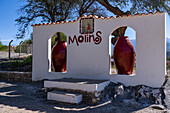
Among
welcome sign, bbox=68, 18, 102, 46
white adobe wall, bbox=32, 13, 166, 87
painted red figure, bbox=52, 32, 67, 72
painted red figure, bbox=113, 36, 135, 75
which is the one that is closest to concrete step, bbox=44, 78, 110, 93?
painted red figure, bbox=113, 36, 135, 75

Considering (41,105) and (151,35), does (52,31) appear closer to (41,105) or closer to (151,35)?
(41,105)

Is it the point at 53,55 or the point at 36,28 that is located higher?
the point at 36,28

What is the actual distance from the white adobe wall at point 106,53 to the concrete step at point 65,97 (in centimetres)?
159

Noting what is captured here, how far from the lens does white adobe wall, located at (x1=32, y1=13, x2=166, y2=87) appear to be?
542 cm

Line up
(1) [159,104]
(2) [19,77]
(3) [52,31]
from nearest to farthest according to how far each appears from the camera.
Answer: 1. (1) [159,104]
2. (3) [52,31]
3. (2) [19,77]

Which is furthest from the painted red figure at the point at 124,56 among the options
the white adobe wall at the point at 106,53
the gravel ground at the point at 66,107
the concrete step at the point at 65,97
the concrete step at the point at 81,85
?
the concrete step at the point at 65,97

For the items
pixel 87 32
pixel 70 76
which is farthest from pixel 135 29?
pixel 70 76

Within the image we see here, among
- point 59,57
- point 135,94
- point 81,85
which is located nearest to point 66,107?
point 81,85

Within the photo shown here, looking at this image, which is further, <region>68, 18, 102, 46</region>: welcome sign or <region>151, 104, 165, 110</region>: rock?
<region>68, 18, 102, 46</region>: welcome sign

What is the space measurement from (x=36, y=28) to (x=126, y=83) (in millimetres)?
4536

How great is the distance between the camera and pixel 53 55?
24.7ft

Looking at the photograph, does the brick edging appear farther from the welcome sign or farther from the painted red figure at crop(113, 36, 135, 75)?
the painted red figure at crop(113, 36, 135, 75)

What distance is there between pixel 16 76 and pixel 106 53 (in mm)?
4834

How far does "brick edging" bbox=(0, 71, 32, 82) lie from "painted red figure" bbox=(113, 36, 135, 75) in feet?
13.7
